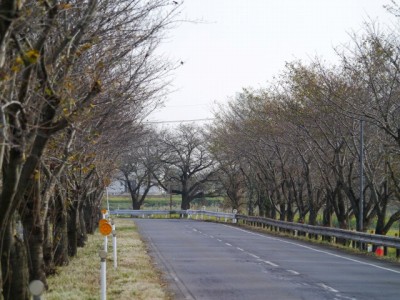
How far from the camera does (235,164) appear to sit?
185 ft

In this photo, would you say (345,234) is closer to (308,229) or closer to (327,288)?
(308,229)

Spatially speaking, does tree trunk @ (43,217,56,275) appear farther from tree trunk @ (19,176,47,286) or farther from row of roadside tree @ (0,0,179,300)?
tree trunk @ (19,176,47,286)

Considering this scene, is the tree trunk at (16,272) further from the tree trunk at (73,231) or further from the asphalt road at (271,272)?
the tree trunk at (73,231)

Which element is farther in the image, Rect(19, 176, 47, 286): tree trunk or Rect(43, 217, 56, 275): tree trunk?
Rect(43, 217, 56, 275): tree trunk

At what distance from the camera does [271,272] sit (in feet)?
58.7

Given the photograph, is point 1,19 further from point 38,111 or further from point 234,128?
point 234,128

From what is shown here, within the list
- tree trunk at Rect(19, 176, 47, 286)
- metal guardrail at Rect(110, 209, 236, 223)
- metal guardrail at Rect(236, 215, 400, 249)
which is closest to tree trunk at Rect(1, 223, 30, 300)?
tree trunk at Rect(19, 176, 47, 286)

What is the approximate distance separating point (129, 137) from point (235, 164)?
96.4 feet

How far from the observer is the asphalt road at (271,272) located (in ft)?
46.5

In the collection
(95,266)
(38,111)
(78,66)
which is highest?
(78,66)

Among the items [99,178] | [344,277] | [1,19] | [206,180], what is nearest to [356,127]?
[99,178]

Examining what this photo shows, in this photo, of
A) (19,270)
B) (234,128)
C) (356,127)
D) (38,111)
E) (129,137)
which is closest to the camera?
(38,111)

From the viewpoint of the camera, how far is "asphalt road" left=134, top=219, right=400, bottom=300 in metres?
14.2

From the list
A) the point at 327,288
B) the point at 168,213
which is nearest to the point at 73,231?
the point at 327,288
